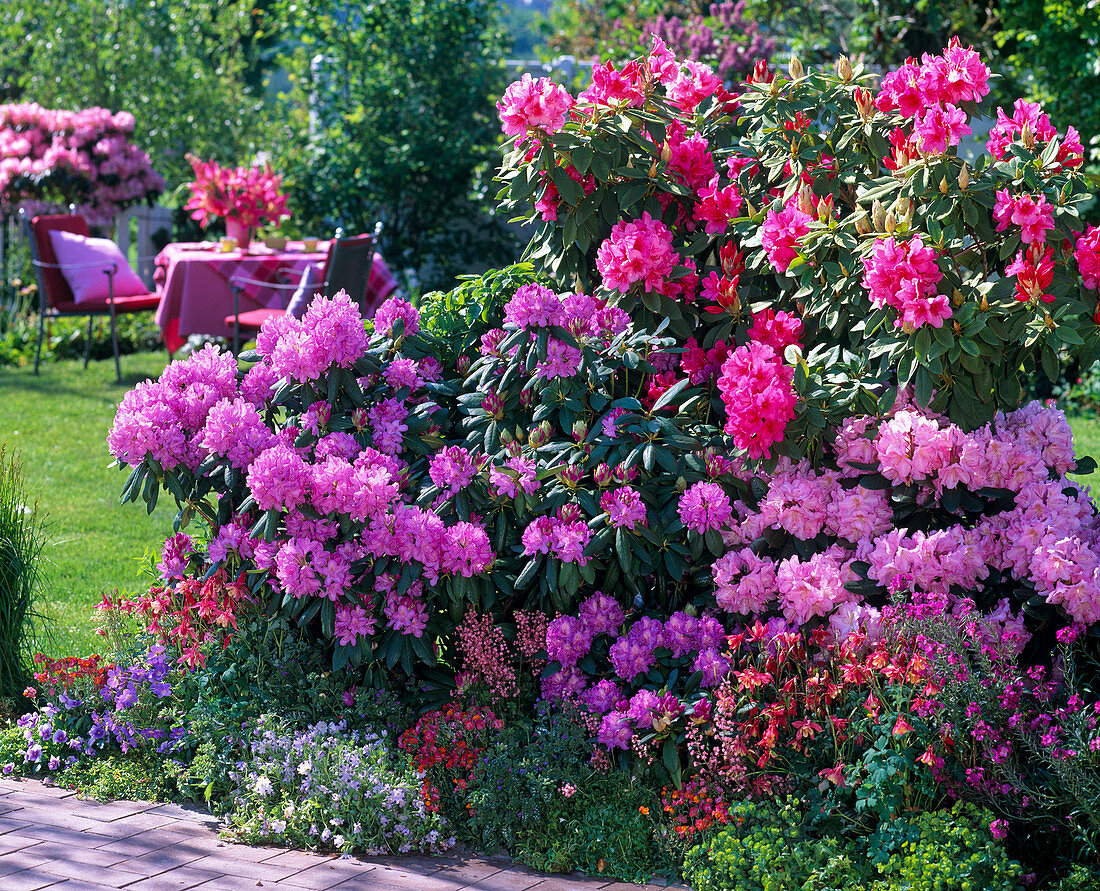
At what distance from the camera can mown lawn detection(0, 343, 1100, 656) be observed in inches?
176

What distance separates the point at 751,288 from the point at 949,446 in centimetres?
84

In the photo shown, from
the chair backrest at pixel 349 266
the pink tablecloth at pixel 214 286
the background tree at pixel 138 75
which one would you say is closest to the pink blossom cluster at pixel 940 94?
the chair backrest at pixel 349 266

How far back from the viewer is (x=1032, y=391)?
823 cm

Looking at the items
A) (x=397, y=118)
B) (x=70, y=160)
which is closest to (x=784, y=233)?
(x=397, y=118)

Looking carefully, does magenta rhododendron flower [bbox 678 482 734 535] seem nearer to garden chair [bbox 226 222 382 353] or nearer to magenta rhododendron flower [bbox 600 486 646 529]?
magenta rhododendron flower [bbox 600 486 646 529]

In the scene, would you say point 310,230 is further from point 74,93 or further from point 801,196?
point 801,196

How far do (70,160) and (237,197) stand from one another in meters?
2.59

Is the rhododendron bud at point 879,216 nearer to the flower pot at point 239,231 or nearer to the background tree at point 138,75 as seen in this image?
the flower pot at point 239,231

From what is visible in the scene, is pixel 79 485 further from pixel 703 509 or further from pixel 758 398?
pixel 758 398

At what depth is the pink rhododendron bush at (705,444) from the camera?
2.90 meters

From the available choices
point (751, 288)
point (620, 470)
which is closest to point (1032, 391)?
point (751, 288)

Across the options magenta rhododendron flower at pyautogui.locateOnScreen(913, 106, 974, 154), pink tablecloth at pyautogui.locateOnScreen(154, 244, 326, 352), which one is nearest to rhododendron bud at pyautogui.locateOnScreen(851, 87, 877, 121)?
magenta rhododendron flower at pyautogui.locateOnScreen(913, 106, 974, 154)

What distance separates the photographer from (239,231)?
8602 mm

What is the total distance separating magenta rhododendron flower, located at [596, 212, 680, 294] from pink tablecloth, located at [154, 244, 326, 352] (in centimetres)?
503
